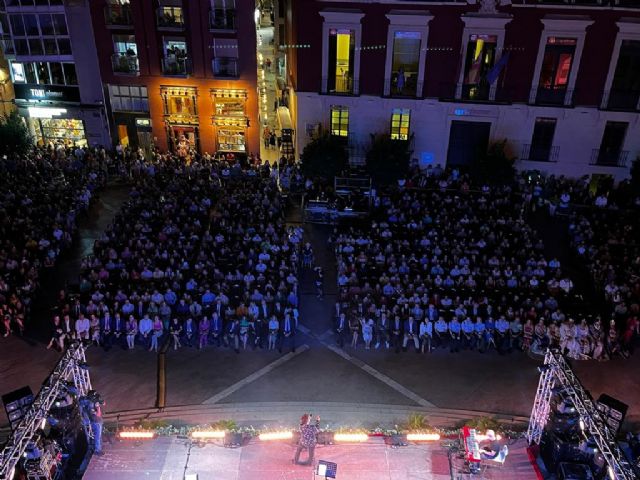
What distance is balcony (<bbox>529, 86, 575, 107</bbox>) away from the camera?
30.3 m

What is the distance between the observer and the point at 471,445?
15.6 metres

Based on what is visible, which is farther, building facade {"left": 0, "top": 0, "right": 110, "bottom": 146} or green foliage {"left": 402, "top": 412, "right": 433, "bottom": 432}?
building facade {"left": 0, "top": 0, "right": 110, "bottom": 146}

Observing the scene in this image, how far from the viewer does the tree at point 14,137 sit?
3447cm

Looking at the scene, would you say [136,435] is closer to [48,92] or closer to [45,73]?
[48,92]

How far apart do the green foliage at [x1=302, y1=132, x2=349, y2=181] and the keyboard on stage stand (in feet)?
55.9

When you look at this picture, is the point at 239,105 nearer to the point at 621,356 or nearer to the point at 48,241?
the point at 48,241

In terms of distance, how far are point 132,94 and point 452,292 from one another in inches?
997

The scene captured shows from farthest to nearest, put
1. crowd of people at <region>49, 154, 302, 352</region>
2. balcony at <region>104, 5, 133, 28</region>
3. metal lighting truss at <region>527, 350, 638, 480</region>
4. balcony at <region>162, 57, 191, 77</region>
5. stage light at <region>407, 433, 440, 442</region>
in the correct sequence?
balcony at <region>162, 57, 191, 77</region>, balcony at <region>104, 5, 133, 28</region>, crowd of people at <region>49, 154, 302, 352</region>, stage light at <region>407, 433, 440, 442</region>, metal lighting truss at <region>527, 350, 638, 480</region>

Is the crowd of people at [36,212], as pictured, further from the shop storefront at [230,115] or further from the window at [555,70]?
the window at [555,70]

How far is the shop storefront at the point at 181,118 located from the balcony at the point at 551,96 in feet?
65.3

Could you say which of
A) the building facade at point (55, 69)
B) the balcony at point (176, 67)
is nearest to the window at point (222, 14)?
the balcony at point (176, 67)

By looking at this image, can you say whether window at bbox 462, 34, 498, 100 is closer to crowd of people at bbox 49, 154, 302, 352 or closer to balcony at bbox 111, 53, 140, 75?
crowd of people at bbox 49, 154, 302, 352

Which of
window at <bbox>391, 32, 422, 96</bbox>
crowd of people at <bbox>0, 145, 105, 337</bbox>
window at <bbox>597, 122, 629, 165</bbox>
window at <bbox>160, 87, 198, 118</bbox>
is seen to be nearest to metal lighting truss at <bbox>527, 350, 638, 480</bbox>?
crowd of people at <bbox>0, 145, 105, 337</bbox>

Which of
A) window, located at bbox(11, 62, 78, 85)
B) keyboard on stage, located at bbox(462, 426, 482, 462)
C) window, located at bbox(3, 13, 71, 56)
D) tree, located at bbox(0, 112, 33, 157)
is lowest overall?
keyboard on stage, located at bbox(462, 426, 482, 462)
